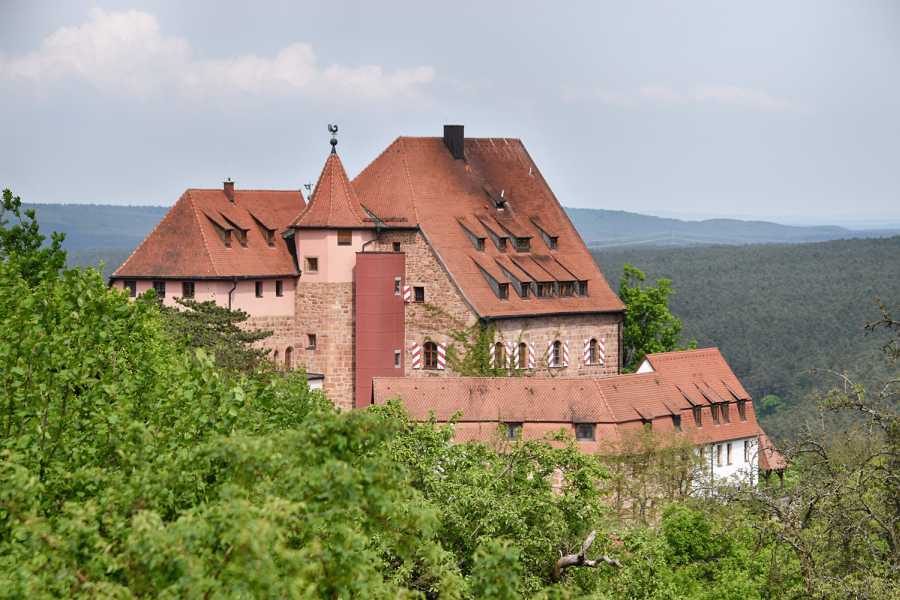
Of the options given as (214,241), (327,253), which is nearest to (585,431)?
(327,253)

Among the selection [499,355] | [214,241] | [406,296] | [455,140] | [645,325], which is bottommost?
[499,355]

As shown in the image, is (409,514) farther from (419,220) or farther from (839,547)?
(419,220)

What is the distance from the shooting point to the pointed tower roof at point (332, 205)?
194 ft

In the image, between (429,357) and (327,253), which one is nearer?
(327,253)

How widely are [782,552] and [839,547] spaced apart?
3.71 m

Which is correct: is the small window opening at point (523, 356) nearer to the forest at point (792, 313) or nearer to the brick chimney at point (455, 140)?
the brick chimney at point (455, 140)

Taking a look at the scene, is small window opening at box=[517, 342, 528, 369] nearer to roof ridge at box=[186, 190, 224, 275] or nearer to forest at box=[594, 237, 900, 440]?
roof ridge at box=[186, 190, 224, 275]

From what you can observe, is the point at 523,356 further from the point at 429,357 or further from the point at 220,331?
the point at 220,331

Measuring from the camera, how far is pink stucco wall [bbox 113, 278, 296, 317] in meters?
57.7

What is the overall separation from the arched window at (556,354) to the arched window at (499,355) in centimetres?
221

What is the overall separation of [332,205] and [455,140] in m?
7.56

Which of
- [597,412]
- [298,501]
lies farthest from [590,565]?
[597,412]

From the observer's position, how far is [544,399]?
181 feet

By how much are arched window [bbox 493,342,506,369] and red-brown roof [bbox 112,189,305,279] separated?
7.02 metres
